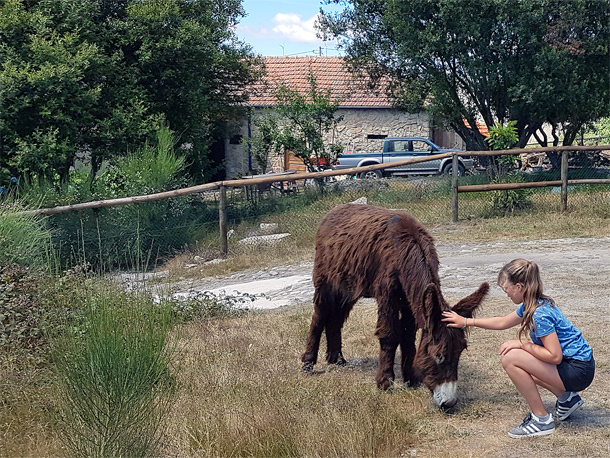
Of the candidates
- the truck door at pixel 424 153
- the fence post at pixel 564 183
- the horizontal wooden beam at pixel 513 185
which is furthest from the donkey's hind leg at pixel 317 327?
the truck door at pixel 424 153

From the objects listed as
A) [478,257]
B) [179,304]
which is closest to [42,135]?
[179,304]

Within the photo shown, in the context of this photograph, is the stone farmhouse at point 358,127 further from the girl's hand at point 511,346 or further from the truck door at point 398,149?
the girl's hand at point 511,346

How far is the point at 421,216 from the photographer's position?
15148 millimetres

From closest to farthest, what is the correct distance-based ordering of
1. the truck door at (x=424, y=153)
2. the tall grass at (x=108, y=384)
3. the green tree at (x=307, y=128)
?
the tall grass at (x=108, y=384), the green tree at (x=307, y=128), the truck door at (x=424, y=153)

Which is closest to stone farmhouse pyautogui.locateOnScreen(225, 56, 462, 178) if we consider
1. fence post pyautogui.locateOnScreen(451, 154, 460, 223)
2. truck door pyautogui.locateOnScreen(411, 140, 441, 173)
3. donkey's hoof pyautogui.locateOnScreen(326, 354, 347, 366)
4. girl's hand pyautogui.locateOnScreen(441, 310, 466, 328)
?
truck door pyautogui.locateOnScreen(411, 140, 441, 173)

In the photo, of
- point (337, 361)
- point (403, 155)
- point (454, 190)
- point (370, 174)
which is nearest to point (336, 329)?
point (337, 361)

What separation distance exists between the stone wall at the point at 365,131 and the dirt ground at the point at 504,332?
1736 cm

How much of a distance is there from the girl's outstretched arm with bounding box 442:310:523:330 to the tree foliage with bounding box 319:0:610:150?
14420mm

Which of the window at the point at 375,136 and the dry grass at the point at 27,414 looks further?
the window at the point at 375,136

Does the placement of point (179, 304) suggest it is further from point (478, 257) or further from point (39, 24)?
point (39, 24)

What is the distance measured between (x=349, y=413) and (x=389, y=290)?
1.23 metres

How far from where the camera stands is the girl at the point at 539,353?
15.9ft

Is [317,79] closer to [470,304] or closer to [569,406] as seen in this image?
[470,304]

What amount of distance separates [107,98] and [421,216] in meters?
8.26
